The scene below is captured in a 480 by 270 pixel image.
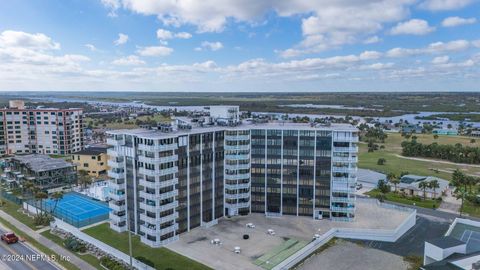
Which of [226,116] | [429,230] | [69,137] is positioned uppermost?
[226,116]

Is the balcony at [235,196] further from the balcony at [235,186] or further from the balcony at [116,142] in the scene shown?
the balcony at [116,142]

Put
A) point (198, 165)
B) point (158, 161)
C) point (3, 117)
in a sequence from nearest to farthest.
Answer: point (158, 161), point (198, 165), point (3, 117)

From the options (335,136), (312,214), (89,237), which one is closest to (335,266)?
(312,214)

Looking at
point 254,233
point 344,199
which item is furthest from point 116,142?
point 344,199

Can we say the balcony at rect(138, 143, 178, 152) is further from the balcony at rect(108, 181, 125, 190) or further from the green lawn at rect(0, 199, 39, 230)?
the green lawn at rect(0, 199, 39, 230)

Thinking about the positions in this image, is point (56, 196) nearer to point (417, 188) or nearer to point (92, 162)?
point (92, 162)

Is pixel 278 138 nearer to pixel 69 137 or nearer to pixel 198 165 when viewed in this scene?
pixel 198 165

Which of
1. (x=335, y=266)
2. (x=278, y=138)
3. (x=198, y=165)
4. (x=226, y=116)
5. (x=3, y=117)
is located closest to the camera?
(x=335, y=266)

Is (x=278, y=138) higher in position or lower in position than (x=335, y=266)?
higher

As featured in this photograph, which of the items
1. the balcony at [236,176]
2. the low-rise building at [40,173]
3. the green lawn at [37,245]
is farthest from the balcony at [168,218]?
the low-rise building at [40,173]
